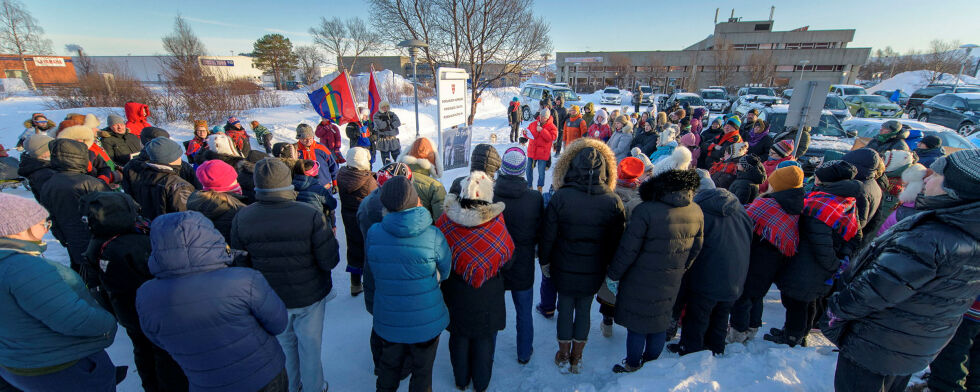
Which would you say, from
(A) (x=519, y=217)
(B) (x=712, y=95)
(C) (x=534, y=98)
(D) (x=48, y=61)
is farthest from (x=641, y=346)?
(D) (x=48, y=61)

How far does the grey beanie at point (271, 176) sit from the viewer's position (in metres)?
2.15

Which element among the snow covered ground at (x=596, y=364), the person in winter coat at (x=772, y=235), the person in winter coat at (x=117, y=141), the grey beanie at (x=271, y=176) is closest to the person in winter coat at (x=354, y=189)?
the snow covered ground at (x=596, y=364)

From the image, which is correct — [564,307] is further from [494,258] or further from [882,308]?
[882,308]

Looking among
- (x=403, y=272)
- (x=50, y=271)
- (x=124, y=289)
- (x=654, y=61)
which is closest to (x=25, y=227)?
(x=50, y=271)

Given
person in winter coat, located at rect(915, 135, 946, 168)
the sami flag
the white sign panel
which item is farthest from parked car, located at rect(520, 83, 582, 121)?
the white sign panel

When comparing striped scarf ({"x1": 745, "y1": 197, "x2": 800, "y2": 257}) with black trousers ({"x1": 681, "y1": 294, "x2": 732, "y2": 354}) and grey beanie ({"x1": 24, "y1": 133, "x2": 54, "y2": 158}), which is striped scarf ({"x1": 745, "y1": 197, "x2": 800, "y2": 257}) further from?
grey beanie ({"x1": 24, "y1": 133, "x2": 54, "y2": 158})

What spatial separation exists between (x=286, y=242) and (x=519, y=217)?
1507 millimetres

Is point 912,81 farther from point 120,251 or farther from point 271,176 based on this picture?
point 120,251

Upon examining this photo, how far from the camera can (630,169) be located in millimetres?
3367

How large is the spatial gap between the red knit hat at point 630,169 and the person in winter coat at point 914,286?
1.62 meters

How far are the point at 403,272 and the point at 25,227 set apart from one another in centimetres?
167

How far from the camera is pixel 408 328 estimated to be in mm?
2133

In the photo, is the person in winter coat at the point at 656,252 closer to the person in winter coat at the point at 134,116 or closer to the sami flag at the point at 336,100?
the sami flag at the point at 336,100

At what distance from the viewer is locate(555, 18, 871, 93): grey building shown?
38.5 meters
